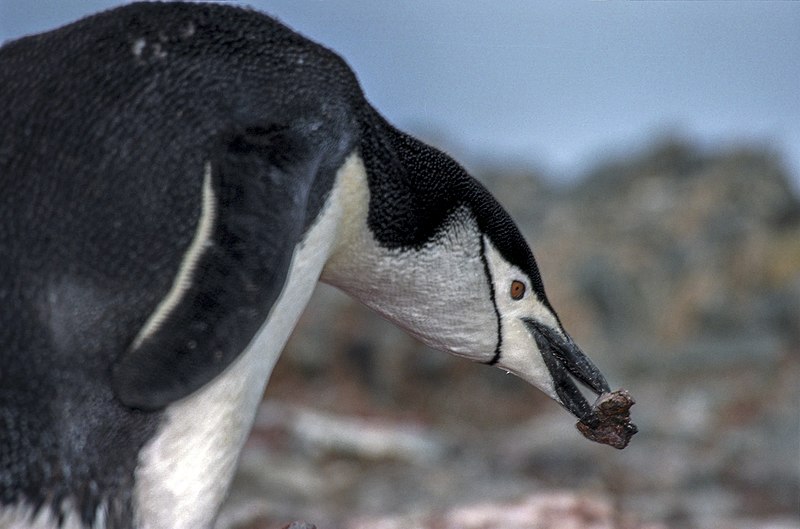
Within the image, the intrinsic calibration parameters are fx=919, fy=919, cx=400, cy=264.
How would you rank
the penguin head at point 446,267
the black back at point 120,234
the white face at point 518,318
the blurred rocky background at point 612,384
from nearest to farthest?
the black back at point 120,234
the penguin head at point 446,267
the white face at point 518,318
the blurred rocky background at point 612,384

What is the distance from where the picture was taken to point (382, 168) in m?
1.43

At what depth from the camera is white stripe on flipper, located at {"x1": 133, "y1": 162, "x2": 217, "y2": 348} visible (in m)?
1.15

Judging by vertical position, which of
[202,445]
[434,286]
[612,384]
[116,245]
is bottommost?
[202,445]

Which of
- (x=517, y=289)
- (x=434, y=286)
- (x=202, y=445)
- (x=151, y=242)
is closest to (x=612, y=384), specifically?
(x=517, y=289)

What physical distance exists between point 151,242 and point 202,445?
Answer: 29 cm

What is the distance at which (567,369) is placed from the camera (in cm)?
170

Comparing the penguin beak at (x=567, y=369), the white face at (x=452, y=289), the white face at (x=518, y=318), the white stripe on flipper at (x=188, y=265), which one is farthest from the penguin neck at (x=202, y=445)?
the penguin beak at (x=567, y=369)

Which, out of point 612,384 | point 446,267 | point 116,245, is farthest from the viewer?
point 612,384

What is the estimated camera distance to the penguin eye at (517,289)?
1628 mm

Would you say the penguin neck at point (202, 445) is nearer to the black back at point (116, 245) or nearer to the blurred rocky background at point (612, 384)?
the black back at point (116, 245)

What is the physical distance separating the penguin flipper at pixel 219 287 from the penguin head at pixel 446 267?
0.20 meters

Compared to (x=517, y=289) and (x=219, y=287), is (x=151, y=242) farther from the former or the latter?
(x=517, y=289)

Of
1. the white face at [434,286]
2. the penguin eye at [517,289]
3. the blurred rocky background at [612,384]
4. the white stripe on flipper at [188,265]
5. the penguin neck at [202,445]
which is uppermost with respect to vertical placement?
the blurred rocky background at [612,384]

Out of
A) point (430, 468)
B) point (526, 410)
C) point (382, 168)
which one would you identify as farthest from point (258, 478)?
point (382, 168)
